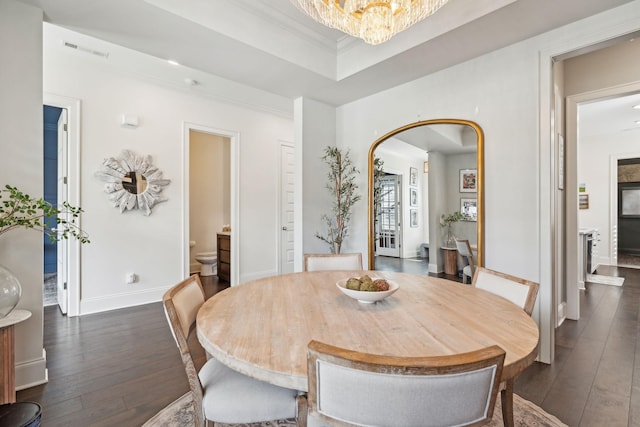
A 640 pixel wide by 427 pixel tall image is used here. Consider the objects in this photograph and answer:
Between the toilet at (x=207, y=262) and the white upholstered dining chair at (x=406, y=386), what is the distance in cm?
509

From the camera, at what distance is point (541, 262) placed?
7.82ft

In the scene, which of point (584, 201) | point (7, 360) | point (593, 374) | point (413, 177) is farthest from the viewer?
point (584, 201)

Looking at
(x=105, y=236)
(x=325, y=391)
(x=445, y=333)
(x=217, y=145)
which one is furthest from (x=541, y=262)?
(x=217, y=145)

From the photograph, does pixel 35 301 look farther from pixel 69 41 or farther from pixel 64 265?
pixel 69 41

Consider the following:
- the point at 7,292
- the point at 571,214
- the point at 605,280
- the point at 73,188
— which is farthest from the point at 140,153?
the point at 605,280

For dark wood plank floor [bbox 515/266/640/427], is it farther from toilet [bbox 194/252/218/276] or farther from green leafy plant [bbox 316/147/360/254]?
toilet [bbox 194/252/218/276]

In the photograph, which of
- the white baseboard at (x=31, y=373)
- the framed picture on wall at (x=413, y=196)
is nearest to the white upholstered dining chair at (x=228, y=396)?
the white baseboard at (x=31, y=373)

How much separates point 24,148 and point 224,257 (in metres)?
3.34

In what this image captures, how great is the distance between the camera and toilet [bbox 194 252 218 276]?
5.46m

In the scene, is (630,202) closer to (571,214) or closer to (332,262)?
(571,214)

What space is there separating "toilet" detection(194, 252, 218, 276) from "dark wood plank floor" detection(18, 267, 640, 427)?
203cm

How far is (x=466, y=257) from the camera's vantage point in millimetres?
2861

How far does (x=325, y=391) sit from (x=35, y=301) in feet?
7.68

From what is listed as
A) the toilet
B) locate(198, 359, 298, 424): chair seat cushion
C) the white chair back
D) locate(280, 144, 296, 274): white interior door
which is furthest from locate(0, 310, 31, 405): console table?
the toilet
